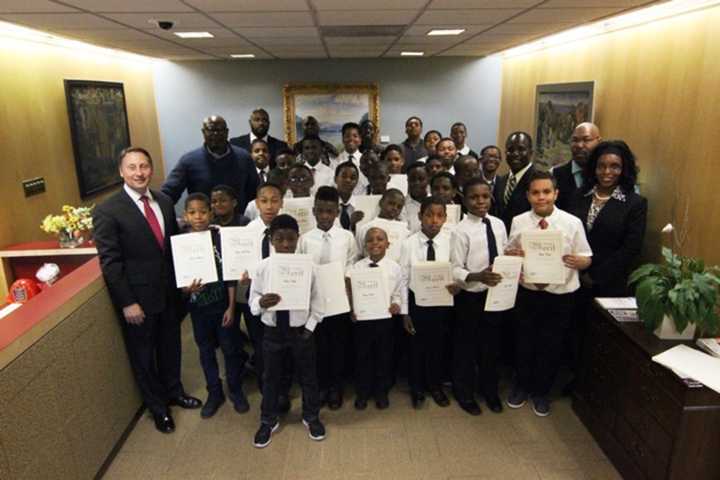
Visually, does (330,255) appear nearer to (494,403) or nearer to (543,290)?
(543,290)

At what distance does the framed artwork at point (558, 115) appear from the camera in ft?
15.8

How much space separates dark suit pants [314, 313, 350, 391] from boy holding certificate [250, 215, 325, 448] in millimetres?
286

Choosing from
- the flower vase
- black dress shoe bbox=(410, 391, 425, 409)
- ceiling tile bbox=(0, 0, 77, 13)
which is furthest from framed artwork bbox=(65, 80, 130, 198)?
the flower vase

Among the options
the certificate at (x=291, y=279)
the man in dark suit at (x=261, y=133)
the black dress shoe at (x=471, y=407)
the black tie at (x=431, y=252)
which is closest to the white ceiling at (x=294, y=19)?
the man in dark suit at (x=261, y=133)

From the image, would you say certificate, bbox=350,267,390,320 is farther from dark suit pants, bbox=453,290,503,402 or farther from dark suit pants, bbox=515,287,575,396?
dark suit pants, bbox=515,287,575,396

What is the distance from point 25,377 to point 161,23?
3.19m

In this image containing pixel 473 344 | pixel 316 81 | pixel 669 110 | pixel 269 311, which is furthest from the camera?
pixel 316 81

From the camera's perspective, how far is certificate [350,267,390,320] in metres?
2.91

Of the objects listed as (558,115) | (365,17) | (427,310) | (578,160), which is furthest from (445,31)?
(427,310)

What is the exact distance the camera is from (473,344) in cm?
323

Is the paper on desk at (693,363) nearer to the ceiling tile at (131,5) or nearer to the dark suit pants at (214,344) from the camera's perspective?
the dark suit pants at (214,344)

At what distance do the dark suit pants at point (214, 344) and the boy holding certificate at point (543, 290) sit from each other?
1899 mm

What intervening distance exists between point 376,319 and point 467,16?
2.69 metres

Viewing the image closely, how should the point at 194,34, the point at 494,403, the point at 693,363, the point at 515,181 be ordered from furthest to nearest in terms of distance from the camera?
the point at 194,34, the point at 515,181, the point at 494,403, the point at 693,363
